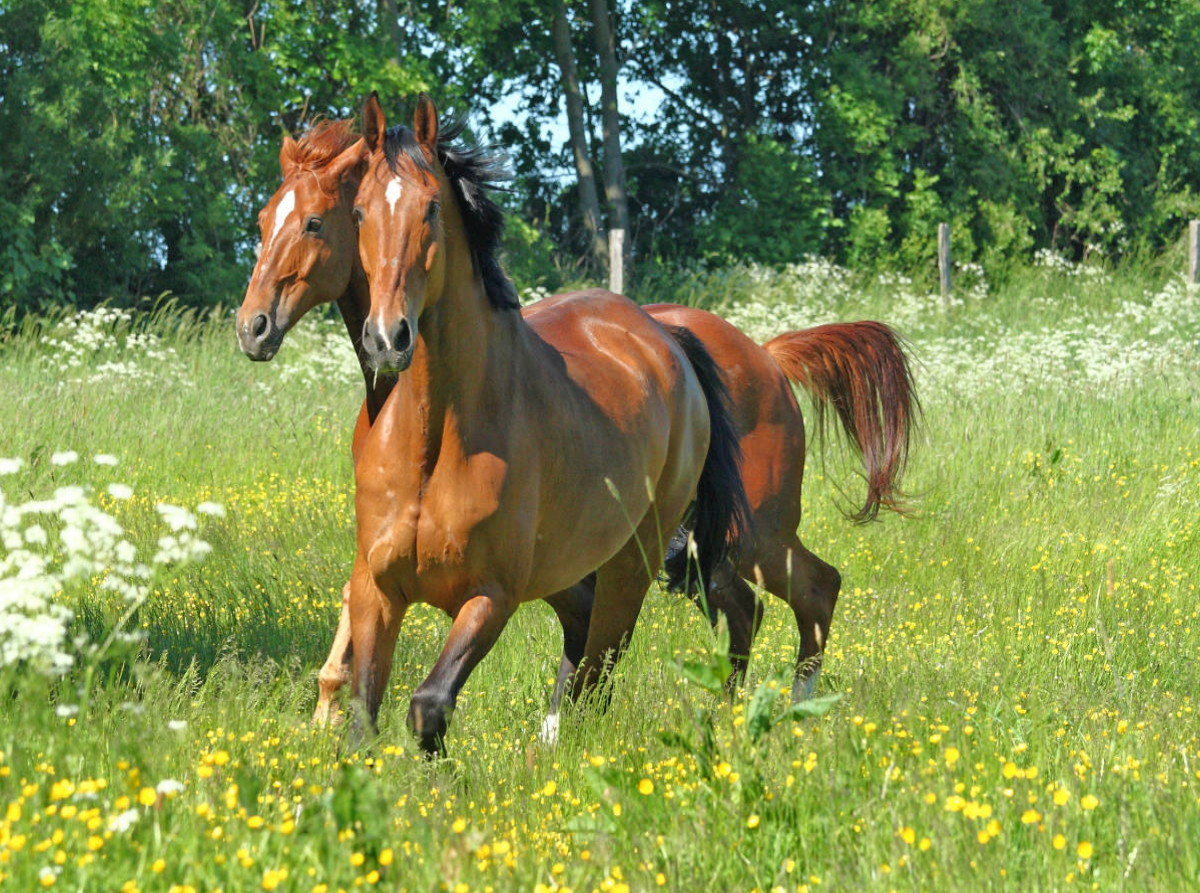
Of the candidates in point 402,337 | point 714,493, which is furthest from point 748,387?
point 402,337

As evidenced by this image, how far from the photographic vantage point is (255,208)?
18609 millimetres

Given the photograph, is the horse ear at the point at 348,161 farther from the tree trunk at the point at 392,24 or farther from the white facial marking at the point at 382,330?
the tree trunk at the point at 392,24

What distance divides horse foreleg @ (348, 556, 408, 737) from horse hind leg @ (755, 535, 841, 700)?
2032 millimetres

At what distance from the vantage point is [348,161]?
4230mm

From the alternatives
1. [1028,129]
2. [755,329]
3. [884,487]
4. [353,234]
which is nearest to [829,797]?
[353,234]

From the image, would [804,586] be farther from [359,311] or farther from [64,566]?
[64,566]

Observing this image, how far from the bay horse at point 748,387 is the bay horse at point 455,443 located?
284mm

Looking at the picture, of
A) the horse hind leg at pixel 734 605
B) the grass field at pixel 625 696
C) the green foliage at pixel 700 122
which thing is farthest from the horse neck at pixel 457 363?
the green foliage at pixel 700 122

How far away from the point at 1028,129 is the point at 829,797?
26.3 meters

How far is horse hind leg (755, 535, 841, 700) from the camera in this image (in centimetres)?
565

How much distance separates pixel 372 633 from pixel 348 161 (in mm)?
1466

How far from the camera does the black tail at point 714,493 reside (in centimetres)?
550

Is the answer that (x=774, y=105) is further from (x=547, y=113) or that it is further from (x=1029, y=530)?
(x=1029, y=530)

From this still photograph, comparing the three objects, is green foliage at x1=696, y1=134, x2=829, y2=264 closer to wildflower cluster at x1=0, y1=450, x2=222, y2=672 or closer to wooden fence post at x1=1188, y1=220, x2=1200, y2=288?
wooden fence post at x1=1188, y1=220, x2=1200, y2=288
